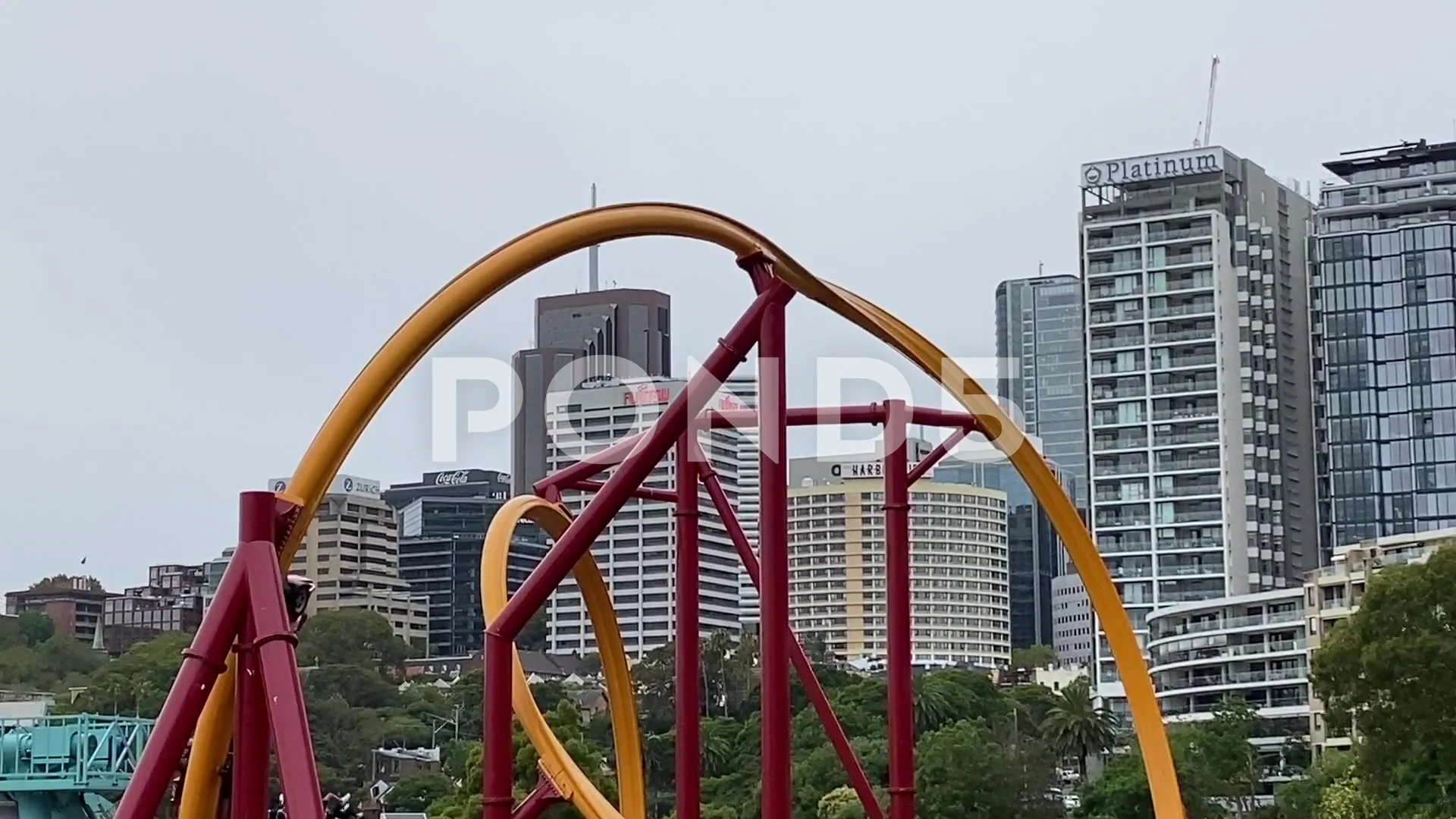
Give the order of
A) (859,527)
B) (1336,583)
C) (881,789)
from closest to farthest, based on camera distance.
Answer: (881,789)
(1336,583)
(859,527)

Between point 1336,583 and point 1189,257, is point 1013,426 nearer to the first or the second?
point 1336,583

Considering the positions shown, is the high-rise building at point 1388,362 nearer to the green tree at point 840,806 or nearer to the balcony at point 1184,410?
the balcony at point 1184,410

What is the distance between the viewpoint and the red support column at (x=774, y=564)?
13.1 m

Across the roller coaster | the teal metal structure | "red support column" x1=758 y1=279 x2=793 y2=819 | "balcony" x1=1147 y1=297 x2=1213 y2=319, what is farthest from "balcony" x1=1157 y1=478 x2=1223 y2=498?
"red support column" x1=758 y1=279 x2=793 y2=819

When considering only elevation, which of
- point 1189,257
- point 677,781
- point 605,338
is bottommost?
point 677,781

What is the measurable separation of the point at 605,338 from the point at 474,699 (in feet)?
48.8

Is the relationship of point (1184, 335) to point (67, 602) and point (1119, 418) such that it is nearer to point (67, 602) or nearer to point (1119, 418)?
point (1119, 418)

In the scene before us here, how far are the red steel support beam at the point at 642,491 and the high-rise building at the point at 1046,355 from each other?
139774mm

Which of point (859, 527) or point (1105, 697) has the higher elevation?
point (859, 527)

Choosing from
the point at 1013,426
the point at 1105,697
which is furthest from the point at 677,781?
the point at 1105,697

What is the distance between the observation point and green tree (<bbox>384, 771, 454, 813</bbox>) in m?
61.8

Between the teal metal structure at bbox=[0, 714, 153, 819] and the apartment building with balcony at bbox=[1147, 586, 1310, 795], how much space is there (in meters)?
45.8

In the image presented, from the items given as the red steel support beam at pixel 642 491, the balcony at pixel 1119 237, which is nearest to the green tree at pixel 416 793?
the red steel support beam at pixel 642 491

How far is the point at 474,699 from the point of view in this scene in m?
77.1
